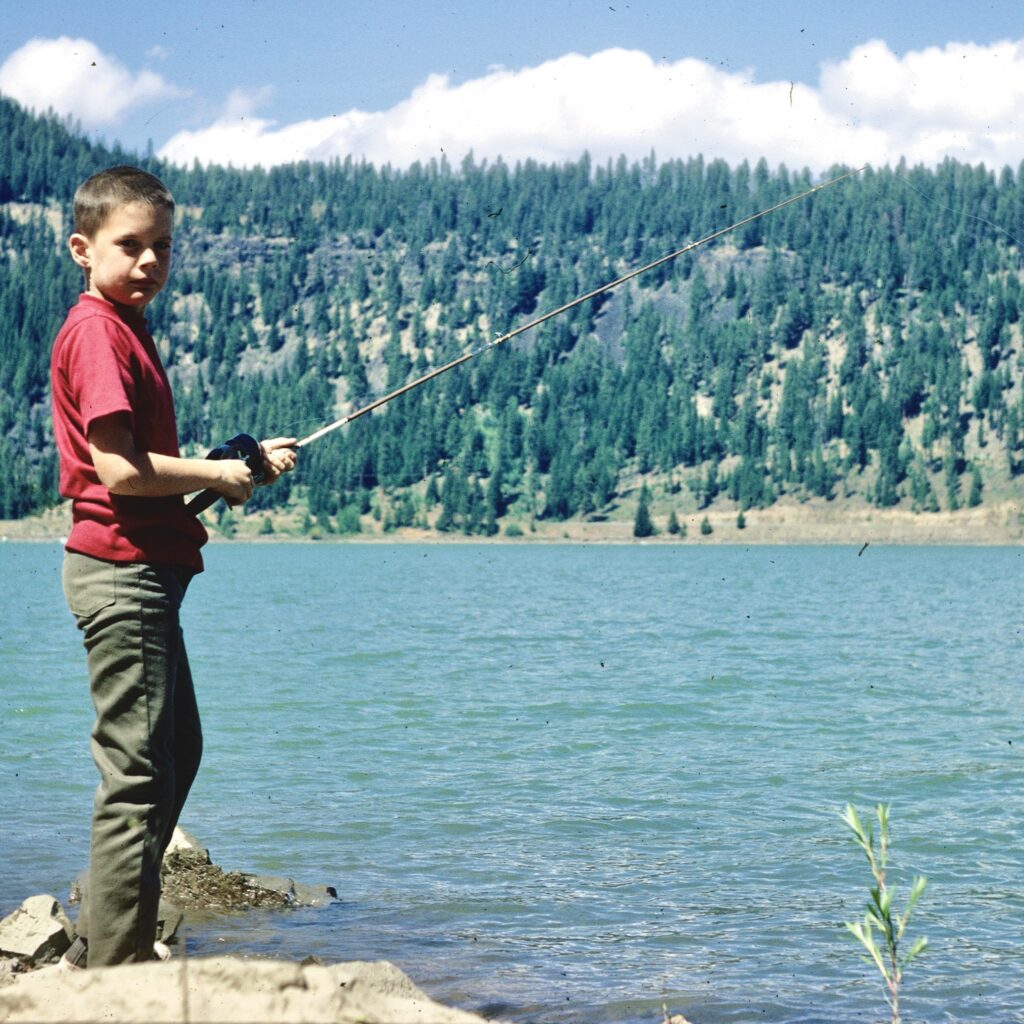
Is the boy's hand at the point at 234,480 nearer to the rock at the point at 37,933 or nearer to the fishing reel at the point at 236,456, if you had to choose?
the fishing reel at the point at 236,456

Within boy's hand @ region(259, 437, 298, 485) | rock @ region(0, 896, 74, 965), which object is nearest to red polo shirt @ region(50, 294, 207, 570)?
boy's hand @ region(259, 437, 298, 485)

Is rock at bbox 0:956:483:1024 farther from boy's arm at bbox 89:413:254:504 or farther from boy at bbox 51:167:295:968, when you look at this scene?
boy's arm at bbox 89:413:254:504

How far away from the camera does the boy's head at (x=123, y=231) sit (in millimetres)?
4328

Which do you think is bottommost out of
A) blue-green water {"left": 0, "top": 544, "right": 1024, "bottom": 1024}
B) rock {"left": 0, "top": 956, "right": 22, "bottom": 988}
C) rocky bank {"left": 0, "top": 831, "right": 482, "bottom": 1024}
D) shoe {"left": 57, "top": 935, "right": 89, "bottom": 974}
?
blue-green water {"left": 0, "top": 544, "right": 1024, "bottom": 1024}

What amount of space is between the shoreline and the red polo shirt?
530 feet

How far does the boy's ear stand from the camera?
14.6 ft

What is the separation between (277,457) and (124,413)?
659mm

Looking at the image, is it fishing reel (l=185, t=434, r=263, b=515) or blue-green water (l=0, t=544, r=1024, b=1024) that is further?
blue-green water (l=0, t=544, r=1024, b=1024)

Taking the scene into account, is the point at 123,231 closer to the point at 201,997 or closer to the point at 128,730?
the point at 128,730

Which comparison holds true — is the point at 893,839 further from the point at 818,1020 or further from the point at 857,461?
the point at 857,461

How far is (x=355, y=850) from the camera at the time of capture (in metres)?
10.5

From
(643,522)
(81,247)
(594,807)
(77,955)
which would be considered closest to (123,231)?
(81,247)

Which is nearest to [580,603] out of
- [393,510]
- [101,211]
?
[101,211]

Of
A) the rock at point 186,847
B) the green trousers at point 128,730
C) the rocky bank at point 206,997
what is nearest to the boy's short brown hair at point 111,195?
the green trousers at point 128,730
